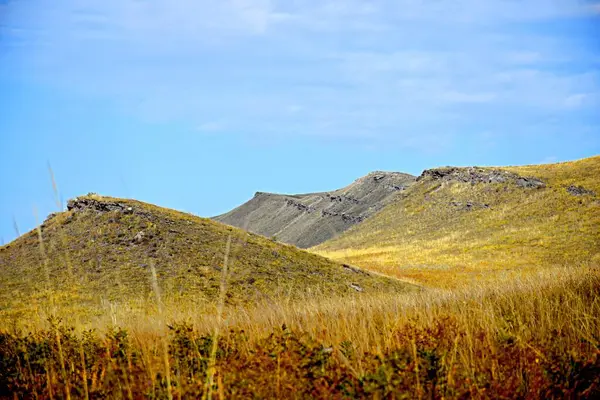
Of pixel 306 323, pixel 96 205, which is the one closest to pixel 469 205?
pixel 96 205

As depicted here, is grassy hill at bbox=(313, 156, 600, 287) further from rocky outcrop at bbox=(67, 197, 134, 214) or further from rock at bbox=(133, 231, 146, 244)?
rocky outcrop at bbox=(67, 197, 134, 214)

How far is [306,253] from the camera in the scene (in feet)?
91.8

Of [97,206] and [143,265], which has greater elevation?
[97,206]

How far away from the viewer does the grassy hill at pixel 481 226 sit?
41156 mm

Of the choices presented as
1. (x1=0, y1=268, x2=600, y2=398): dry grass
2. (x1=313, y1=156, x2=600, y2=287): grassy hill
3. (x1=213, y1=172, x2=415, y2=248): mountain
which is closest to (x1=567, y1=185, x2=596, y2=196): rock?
(x1=313, y1=156, x2=600, y2=287): grassy hill

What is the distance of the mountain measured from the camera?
82.0 meters

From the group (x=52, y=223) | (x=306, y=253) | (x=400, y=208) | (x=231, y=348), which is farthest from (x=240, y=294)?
(x=400, y=208)

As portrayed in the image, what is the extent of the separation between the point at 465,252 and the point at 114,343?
46.8 m

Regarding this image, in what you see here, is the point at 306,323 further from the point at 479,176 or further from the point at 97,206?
the point at 479,176

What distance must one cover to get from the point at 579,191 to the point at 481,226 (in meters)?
11.0

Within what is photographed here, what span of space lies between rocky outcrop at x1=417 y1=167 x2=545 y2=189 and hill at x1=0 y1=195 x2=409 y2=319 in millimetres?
45561

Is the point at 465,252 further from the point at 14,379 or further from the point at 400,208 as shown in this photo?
the point at 14,379

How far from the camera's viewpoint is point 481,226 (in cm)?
5847

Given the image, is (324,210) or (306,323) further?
(324,210)
